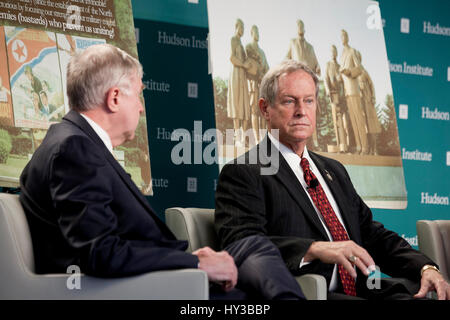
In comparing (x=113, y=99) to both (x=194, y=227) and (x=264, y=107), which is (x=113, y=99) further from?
(x=264, y=107)

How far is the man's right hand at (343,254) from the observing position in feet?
7.97

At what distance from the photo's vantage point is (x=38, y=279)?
2.00 meters

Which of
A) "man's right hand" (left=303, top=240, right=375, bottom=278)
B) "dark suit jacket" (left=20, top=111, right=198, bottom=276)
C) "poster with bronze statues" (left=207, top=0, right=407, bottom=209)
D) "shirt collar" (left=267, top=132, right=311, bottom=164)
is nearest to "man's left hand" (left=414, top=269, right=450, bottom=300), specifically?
"man's right hand" (left=303, top=240, right=375, bottom=278)

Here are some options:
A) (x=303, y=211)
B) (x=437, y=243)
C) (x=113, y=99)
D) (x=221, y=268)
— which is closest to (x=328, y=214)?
(x=303, y=211)

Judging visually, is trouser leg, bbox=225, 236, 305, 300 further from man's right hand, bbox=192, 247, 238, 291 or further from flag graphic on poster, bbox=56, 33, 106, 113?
flag graphic on poster, bbox=56, 33, 106, 113

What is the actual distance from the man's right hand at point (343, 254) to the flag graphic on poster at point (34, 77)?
6.39 feet

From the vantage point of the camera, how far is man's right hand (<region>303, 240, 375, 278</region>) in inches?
95.6

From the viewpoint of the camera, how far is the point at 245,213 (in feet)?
8.81

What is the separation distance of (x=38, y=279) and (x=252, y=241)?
76cm

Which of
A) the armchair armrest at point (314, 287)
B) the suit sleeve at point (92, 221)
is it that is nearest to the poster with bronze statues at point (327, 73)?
the armchair armrest at point (314, 287)

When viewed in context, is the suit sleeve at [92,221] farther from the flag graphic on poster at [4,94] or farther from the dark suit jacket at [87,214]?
the flag graphic on poster at [4,94]

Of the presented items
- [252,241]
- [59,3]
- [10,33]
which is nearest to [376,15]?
[59,3]

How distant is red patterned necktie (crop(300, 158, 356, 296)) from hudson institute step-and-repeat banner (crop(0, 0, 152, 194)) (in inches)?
58.3
